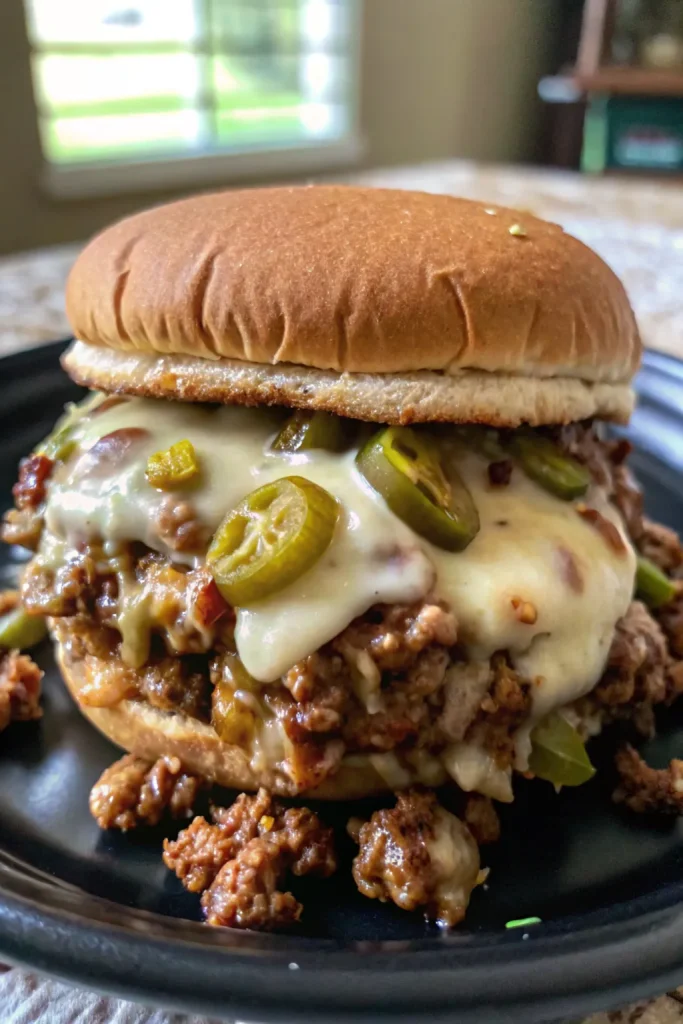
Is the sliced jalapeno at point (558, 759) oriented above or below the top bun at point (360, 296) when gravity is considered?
below

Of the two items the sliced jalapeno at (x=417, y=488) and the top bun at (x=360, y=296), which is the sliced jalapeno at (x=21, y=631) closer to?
the top bun at (x=360, y=296)

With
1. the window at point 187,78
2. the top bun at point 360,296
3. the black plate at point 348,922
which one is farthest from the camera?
the window at point 187,78

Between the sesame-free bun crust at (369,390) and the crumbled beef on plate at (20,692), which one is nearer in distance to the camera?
the sesame-free bun crust at (369,390)

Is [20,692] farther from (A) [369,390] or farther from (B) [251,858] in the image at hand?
(A) [369,390]

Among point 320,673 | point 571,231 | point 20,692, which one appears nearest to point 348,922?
point 320,673

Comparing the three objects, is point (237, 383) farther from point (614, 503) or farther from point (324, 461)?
point (614, 503)

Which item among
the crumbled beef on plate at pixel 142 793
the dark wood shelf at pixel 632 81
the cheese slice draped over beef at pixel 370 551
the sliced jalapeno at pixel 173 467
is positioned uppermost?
the dark wood shelf at pixel 632 81

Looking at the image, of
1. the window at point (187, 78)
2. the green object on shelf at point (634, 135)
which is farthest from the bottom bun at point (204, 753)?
the green object on shelf at point (634, 135)
